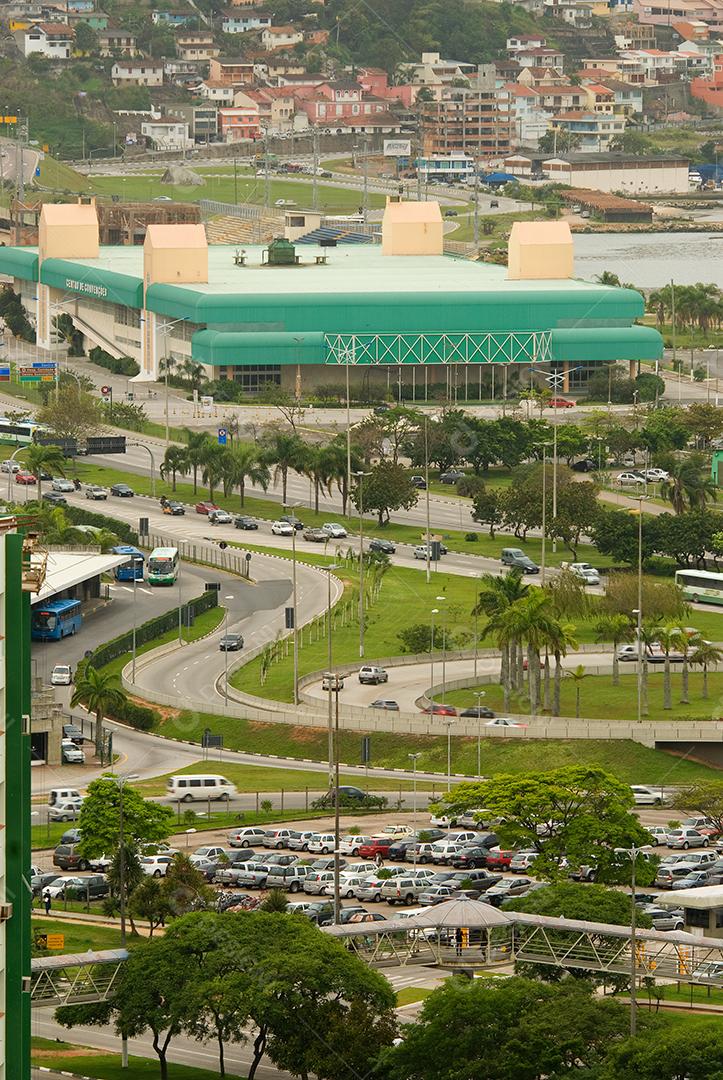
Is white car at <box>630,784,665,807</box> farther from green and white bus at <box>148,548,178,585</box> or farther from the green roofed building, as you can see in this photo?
the green roofed building

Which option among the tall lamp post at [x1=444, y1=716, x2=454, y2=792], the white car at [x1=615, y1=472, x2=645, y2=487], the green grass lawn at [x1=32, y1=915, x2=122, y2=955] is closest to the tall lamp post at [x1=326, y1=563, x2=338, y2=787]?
the tall lamp post at [x1=444, y1=716, x2=454, y2=792]

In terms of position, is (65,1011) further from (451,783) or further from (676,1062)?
(451,783)

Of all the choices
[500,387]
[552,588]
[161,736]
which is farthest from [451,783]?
[500,387]

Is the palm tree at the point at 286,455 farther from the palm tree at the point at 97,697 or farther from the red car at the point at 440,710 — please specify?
the palm tree at the point at 97,697

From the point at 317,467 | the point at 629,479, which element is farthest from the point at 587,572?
the point at 629,479

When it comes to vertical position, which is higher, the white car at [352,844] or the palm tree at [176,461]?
the white car at [352,844]

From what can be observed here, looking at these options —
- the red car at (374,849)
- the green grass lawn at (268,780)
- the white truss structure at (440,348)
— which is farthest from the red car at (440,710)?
the white truss structure at (440,348)

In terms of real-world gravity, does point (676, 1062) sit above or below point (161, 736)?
above
